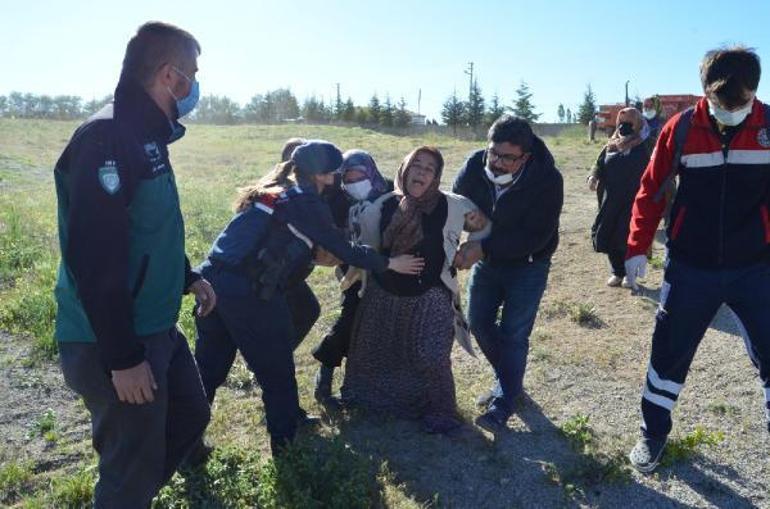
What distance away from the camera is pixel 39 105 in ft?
209

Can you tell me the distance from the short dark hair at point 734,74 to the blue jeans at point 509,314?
52.7 inches

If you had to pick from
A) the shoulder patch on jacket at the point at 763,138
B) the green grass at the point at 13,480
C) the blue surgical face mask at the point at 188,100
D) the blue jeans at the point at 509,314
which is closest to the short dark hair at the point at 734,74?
the shoulder patch on jacket at the point at 763,138

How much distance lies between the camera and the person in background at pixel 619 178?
6355 millimetres

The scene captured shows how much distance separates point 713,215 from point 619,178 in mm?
3486

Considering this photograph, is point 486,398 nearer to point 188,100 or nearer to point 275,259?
point 275,259

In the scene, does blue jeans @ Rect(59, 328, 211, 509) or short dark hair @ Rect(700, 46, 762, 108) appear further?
short dark hair @ Rect(700, 46, 762, 108)

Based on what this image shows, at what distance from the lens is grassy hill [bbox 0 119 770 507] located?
3244 mm

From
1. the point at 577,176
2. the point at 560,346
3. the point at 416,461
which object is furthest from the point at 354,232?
the point at 577,176

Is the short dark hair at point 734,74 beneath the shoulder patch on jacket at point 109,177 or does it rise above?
above

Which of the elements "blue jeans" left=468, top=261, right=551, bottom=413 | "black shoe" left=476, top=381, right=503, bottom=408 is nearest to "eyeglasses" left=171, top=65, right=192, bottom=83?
"blue jeans" left=468, top=261, right=551, bottom=413

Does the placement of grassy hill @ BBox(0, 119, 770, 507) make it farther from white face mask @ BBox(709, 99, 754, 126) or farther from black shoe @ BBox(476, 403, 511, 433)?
white face mask @ BBox(709, 99, 754, 126)

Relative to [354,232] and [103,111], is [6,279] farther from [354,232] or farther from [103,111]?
[103,111]

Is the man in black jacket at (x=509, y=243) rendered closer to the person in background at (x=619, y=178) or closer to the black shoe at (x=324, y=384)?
the black shoe at (x=324, y=384)

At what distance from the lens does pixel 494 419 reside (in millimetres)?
3775
